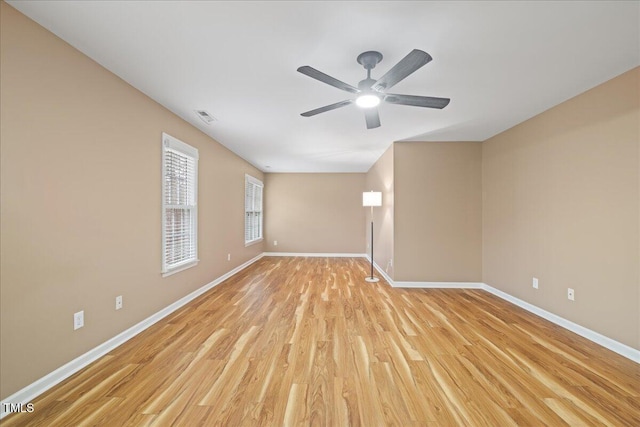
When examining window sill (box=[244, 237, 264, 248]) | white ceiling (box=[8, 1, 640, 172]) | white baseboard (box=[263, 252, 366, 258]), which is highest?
white ceiling (box=[8, 1, 640, 172])

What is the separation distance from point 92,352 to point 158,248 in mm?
1131

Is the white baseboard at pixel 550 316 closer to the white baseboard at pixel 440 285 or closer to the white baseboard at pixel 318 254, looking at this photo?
the white baseboard at pixel 440 285

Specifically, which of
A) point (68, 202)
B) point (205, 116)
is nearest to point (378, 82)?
point (205, 116)

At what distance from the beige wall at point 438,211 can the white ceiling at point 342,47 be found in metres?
1.17

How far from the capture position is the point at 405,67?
5.62 ft

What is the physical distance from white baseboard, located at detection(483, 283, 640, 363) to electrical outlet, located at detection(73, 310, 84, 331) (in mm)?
4568

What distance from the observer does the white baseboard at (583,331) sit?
221 centimetres

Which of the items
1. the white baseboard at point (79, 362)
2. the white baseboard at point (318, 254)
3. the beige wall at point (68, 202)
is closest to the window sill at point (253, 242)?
the white baseboard at point (318, 254)

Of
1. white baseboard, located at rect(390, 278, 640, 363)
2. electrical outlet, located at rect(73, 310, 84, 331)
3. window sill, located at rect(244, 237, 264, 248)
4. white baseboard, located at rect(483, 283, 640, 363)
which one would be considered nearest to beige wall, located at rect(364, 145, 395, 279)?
white baseboard, located at rect(390, 278, 640, 363)

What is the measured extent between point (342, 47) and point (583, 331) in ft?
11.8

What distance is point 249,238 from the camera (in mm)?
6406

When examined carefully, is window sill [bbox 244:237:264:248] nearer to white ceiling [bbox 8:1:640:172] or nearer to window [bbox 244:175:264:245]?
window [bbox 244:175:264:245]

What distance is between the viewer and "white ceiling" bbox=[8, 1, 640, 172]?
1602 mm

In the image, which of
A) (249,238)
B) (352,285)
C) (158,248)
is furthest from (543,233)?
(249,238)
